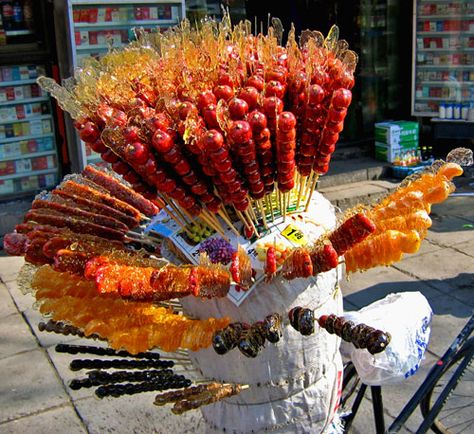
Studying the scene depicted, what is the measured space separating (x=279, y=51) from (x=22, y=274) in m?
1.25

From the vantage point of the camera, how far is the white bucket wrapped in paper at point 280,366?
2025 mm

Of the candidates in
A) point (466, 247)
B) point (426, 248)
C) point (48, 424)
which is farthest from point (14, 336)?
point (466, 247)

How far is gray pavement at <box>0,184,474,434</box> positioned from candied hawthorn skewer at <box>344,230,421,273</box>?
6.29 ft

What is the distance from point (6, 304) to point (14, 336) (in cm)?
64

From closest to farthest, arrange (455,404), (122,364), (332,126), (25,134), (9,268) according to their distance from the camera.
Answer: (332,126) < (122,364) < (455,404) < (9,268) < (25,134)

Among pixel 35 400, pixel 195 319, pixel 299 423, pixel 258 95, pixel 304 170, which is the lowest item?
pixel 35 400

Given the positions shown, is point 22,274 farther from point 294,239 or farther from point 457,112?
point 457,112

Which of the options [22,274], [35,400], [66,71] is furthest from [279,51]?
→ [66,71]

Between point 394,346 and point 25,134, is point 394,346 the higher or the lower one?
the lower one

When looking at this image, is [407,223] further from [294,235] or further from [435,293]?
[435,293]

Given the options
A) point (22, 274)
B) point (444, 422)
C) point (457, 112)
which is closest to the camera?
point (22, 274)

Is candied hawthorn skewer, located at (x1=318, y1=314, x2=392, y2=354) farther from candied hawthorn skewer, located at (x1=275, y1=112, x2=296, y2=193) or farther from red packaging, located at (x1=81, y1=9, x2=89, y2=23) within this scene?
red packaging, located at (x1=81, y1=9, x2=89, y2=23)

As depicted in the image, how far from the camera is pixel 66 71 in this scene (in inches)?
268

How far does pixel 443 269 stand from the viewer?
583 cm
